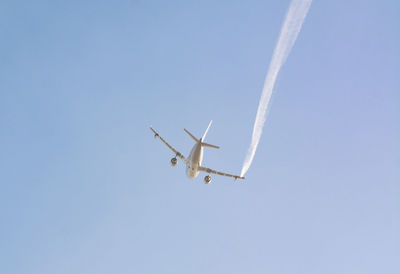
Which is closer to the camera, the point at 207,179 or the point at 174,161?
the point at 207,179

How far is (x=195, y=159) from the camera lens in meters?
66.7

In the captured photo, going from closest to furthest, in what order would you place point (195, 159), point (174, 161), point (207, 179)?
point (195, 159) < point (207, 179) < point (174, 161)

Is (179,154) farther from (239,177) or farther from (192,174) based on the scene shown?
(239,177)

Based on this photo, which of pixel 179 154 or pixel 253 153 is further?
pixel 179 154

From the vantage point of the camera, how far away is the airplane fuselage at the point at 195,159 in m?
66.1

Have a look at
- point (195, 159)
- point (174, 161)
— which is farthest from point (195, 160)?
point (174, 161)

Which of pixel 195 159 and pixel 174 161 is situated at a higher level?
pixel 174 161

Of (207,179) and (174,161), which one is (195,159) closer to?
(174,161)

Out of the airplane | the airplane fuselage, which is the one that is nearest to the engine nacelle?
the airplane

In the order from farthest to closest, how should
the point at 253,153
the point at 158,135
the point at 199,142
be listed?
the point at 158,135, the point at 199,142, the point at 253,153

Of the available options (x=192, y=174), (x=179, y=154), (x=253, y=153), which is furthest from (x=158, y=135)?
(x=253, y=153)

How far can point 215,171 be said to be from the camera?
7412cm

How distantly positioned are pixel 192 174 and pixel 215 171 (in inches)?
232

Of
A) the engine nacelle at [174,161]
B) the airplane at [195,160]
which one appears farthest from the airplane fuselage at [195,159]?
the engine nacelle at [174,161]
